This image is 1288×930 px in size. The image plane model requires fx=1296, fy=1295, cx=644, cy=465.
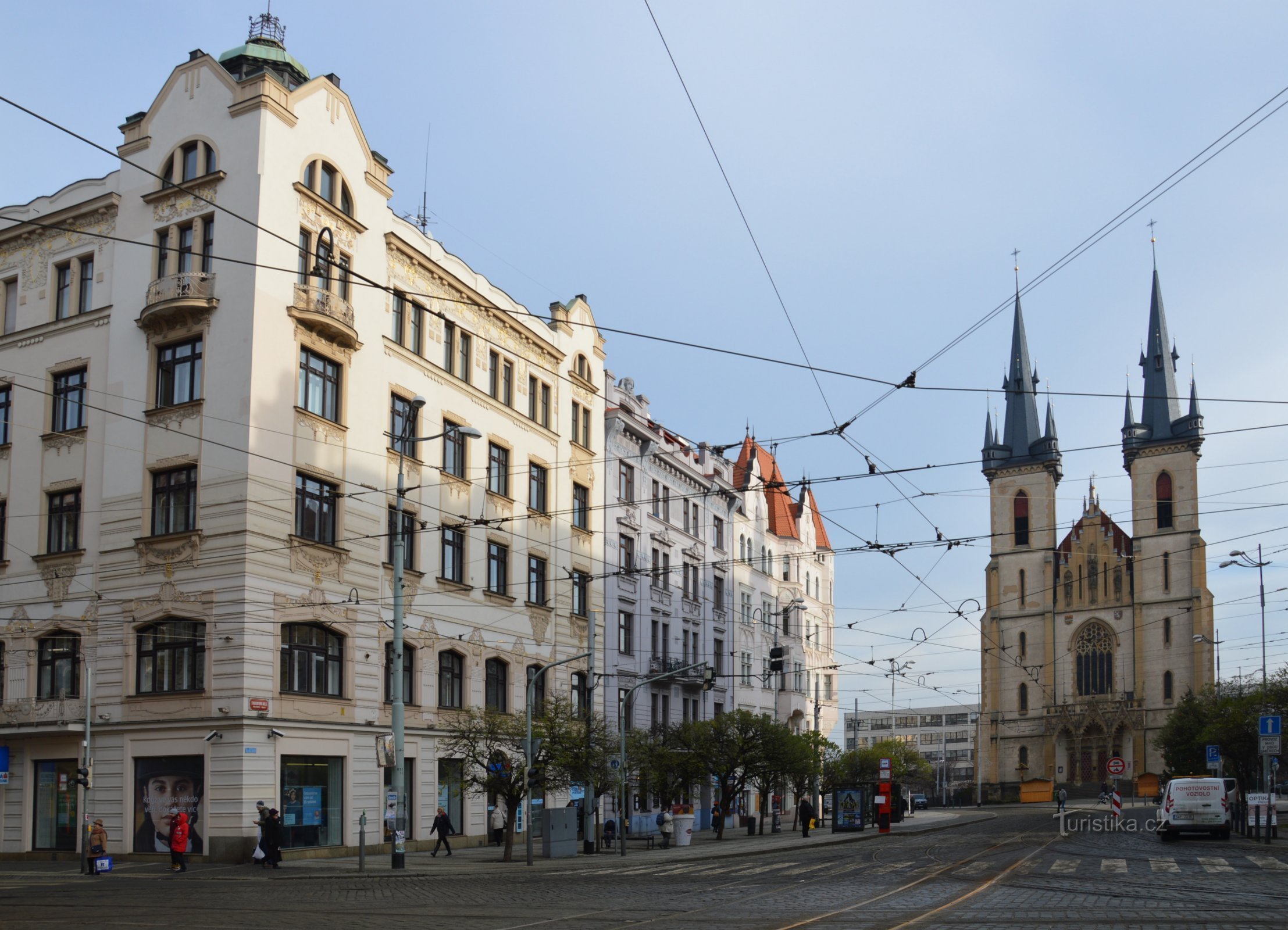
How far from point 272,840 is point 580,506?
23357 millimetres

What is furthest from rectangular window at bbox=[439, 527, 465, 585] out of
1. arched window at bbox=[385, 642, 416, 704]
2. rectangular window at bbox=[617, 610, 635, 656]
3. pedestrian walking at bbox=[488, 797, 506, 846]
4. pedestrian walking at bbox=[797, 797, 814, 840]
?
pedestrian walking at bbox=[797, 797, 814, 840]

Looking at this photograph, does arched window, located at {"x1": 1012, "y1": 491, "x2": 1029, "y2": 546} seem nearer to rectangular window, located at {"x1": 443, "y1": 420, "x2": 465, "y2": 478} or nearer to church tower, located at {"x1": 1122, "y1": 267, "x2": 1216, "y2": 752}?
church tower, located at {"x1": 1122, "y1": 267, "x2": 1216, "y2": 752}

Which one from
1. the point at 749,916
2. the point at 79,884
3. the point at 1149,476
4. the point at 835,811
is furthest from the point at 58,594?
the point at 1149,476

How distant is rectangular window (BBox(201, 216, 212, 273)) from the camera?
1379 inches

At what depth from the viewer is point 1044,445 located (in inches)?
4705

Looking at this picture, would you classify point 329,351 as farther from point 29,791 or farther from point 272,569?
point 29,791

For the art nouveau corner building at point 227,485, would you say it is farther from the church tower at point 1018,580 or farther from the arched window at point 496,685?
the church tower at point 1018,580

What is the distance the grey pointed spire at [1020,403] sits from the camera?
4759 inches

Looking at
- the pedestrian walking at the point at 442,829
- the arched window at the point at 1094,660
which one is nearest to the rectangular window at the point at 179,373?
the pedestrian walking at the point at 442,829

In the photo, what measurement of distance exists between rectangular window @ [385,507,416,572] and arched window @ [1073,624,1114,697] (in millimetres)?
85745

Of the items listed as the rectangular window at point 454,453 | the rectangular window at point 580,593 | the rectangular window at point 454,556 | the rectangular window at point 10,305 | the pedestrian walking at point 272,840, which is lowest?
the pedestrian walking at point 272,840

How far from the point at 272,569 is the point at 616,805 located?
2219cm

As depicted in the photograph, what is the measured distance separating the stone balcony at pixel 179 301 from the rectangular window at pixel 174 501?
4.02 m

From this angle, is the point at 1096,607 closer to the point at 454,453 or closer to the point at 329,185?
the point at 454,453
